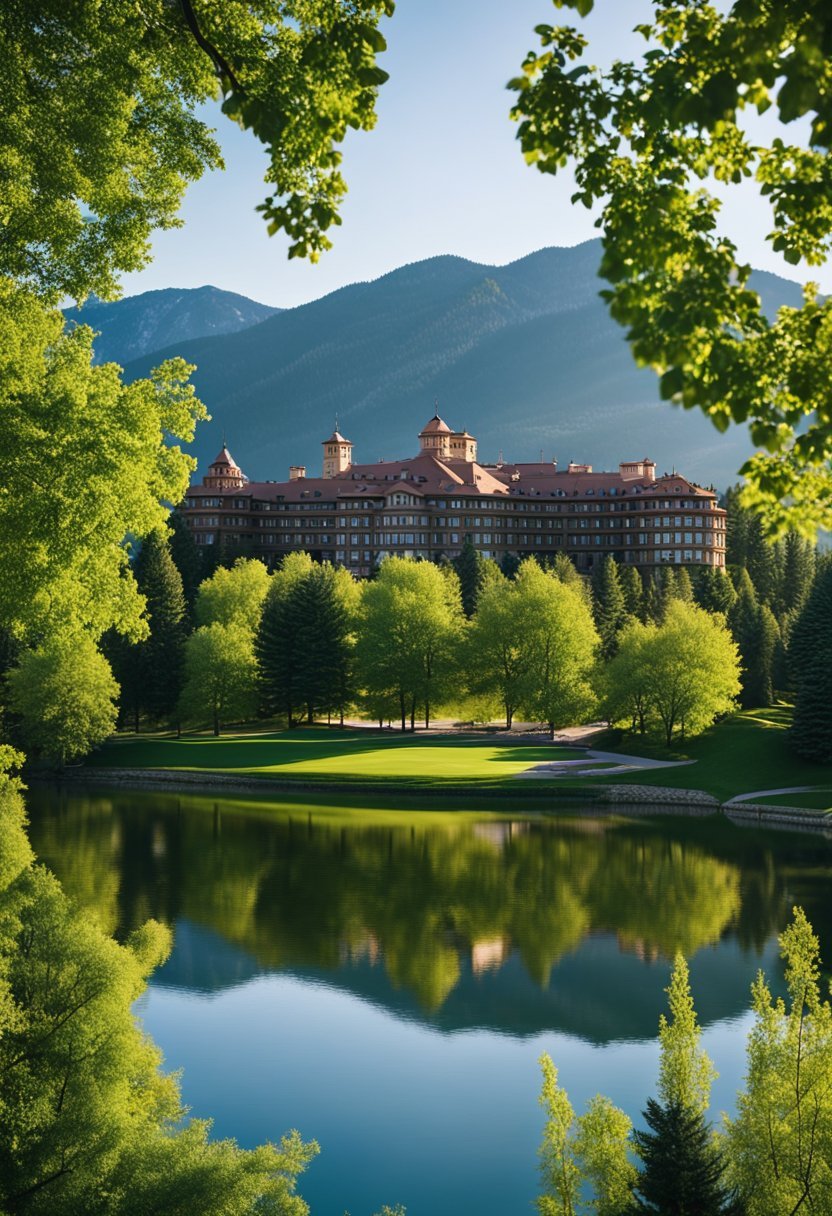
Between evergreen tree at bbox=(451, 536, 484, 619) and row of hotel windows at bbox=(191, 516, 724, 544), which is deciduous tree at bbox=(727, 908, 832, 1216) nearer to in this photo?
evergreen tree at bbox=(451, 536, 484, 619)

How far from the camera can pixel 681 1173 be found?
15508mm

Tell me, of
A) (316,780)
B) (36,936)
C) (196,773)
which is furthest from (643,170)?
(196,773)

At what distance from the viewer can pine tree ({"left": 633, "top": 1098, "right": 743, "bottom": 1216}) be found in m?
15.4

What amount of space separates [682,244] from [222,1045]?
76.6 ft

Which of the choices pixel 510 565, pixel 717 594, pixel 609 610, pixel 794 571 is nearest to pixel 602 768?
pixel 609 610

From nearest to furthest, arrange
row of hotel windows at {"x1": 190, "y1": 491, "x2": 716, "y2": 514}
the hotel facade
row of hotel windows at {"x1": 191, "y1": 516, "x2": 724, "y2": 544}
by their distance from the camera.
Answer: row of hotel windows at {"x1": 191, "y1": 516, "x2": 724, "y2": 544}, row of hotel windows at {"x1": 190, "y1": 491, "x2": 716, "y2": 514}, the hotel facade

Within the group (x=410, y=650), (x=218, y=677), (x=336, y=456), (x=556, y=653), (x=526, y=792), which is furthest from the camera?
(x=336, y=456)

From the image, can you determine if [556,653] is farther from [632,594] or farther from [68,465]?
[68,465]

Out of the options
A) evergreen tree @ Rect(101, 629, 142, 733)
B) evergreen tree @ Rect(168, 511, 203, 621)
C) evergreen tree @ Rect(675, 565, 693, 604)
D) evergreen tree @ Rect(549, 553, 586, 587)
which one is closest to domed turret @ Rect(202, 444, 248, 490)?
evergreen tree @ Rect(168, 511, 203, 621)

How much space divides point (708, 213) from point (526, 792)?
5143 cm

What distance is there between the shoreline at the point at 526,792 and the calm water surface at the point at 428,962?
2.83 meters

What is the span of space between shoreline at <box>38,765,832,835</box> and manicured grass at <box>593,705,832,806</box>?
111 centimetres

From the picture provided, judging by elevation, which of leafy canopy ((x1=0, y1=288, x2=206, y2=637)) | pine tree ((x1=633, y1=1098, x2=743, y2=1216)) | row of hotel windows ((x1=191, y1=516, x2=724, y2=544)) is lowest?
pine tree ((x1=633, y1=1098, x2=743, y2=1216))

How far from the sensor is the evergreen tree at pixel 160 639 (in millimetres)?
80438
